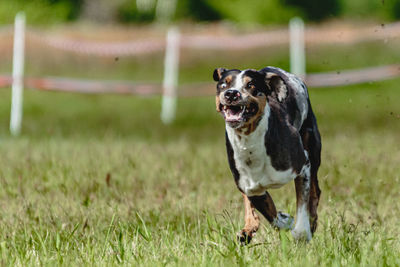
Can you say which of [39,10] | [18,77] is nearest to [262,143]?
[18,77]

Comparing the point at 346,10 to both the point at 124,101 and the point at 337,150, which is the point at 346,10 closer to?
the point at 124,101

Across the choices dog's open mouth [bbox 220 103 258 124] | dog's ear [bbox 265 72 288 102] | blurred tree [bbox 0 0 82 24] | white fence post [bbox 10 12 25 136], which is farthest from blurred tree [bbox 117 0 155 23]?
dog's open mouth [bbox 220 103 258 124]

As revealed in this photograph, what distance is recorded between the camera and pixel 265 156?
3803 mm

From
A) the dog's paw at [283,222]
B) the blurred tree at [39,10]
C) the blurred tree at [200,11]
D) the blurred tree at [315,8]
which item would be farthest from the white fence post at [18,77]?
the blurred tree at [315,8]

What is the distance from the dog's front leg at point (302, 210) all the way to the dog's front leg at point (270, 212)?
0.10 meters

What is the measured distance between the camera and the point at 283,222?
422 cm

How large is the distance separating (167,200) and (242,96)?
2094 millimetres

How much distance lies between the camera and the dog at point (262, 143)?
3.62m

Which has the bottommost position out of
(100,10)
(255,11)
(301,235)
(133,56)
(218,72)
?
(301,235)

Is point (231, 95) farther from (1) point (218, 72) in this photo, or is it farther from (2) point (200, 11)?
(2) point (200, 11)

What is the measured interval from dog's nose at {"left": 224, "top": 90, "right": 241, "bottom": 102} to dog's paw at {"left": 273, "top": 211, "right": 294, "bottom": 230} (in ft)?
3.29

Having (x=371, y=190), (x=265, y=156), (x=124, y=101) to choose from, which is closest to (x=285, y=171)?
(x=265, y=156)

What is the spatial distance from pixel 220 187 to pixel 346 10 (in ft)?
119

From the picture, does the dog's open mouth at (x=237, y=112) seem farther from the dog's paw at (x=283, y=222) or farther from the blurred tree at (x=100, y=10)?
the blurred tree at (x=100, y=10)
